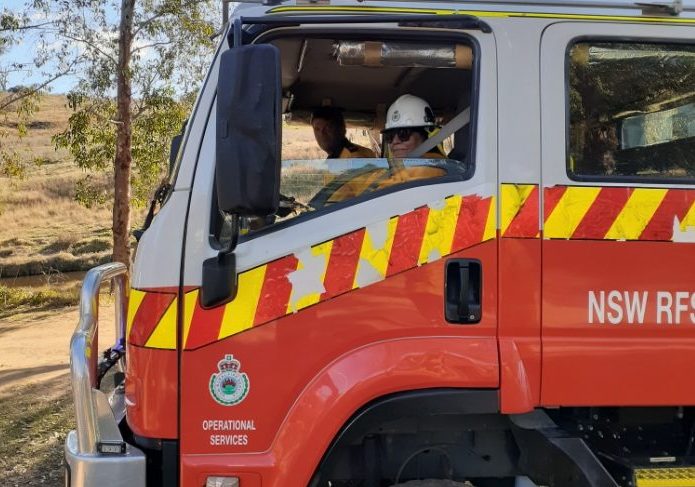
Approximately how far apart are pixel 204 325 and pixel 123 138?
940 cm

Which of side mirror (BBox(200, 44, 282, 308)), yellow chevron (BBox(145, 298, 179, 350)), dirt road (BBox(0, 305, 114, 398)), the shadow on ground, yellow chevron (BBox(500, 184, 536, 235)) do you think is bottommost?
dirt road (BBox(0, 305, 114, 398))

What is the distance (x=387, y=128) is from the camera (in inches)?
113

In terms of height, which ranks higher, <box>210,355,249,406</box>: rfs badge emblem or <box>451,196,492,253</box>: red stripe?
<box>451,196,492,253</box>: red stripe

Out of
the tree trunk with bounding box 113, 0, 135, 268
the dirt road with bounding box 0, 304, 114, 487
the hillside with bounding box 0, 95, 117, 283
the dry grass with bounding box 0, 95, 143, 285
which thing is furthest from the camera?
the dry grass with bounding box 0, 95, 143, 285

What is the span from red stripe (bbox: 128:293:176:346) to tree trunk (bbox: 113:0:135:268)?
30.1ft

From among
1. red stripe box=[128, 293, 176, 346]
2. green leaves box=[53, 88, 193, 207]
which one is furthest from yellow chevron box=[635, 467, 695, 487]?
green leaves box=[53, 88, 193, 207]

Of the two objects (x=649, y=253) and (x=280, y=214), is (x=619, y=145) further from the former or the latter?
(x=280, y=214)

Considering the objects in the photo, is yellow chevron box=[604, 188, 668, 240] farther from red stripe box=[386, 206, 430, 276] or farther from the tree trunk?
the tree trunk

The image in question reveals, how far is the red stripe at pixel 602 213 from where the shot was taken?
7.68 ft

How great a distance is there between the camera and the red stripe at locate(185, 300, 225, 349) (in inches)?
89.1

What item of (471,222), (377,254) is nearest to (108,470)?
(377,254)

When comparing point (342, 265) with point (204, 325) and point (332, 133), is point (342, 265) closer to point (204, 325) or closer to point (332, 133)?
point (204, 325)

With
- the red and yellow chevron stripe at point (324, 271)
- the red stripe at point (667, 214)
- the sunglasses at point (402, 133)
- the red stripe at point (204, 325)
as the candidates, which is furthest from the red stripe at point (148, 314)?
the red stripe at point (667, 214)

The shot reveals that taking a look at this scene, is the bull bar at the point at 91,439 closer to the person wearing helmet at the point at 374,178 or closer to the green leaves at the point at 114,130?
the person wearing helmet at the point at 374,178
